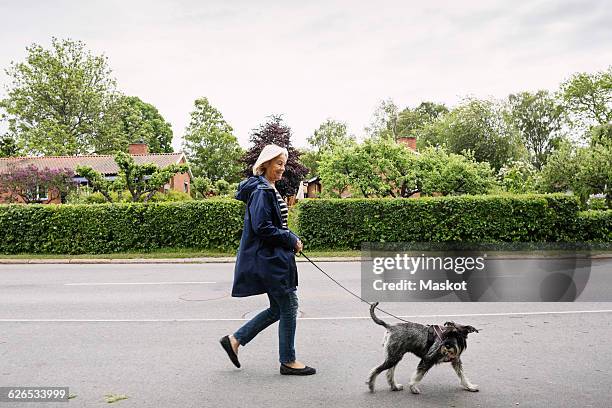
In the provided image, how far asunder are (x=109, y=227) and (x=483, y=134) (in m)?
38.5

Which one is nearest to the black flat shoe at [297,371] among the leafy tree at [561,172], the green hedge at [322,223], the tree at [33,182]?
the green hedge at [322,223]

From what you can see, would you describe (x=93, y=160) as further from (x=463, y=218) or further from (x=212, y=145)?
(x=463, y=218)

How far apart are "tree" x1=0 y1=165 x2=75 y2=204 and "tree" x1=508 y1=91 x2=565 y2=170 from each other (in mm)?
54238

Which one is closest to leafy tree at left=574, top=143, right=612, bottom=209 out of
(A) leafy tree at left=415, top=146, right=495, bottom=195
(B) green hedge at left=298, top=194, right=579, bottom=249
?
(A) leafy tree at left=415, top=146, right=495, bottom=195

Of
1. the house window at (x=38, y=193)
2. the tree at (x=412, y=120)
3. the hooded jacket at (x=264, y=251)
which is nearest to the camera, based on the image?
the hooded jacket at (x=264, y=251)

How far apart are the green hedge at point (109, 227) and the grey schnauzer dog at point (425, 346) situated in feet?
41.8

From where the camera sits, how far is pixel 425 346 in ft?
13.7

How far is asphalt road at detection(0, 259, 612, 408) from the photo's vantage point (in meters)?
4.21

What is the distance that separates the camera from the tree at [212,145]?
1964 inches

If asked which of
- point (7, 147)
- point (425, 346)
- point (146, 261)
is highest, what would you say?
point (7, 147)

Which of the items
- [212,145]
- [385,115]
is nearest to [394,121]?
[385,115]

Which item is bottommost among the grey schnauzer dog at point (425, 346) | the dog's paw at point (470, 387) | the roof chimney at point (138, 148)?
the dog's paw at point (470, 387)

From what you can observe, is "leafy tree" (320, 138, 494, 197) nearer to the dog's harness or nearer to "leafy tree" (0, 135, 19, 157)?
the dog's harness

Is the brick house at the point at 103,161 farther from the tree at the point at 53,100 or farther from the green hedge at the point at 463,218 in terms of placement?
the green hedge at the point at 463,218
